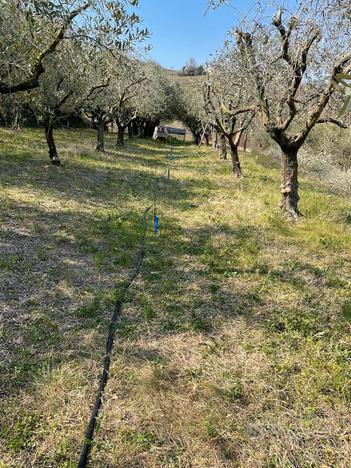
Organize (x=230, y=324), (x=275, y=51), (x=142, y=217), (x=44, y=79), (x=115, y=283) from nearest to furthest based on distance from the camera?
(x=230, y=324) → (x=115, y=283) → (x=275, y=51) → (x=142, y=217) → (x=44, y=79)

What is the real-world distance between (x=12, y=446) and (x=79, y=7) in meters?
5.16

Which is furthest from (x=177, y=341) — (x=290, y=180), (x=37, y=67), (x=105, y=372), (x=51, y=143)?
(x=51, y=143)

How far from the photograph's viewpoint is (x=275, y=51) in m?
7.18

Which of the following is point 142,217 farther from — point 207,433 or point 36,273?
point 207,433

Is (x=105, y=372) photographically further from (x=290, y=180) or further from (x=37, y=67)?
(x=290, y=180)

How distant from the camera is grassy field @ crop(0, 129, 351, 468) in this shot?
2762mm

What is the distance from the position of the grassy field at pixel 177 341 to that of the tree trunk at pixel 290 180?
91cm

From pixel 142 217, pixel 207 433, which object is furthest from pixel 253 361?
pixel 142 217

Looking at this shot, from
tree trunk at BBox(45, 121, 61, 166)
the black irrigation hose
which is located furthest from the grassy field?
tree trunk at BBox(45, 121, 61, 166)

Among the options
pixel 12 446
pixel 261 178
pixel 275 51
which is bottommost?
pixel 12 446

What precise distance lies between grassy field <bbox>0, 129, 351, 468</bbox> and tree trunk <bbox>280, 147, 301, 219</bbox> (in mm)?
913

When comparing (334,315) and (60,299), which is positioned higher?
(334,315)

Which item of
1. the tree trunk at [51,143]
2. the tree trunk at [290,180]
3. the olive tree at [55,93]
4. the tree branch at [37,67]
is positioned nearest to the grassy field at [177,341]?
the tree trunk at [290,180]

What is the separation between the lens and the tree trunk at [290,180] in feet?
29.9
